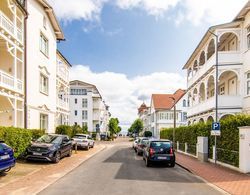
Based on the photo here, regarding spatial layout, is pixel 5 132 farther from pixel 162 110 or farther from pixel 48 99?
pixel 162 110

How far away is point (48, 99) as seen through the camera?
100ft

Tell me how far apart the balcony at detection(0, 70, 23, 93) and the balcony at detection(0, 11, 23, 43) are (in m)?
2.58

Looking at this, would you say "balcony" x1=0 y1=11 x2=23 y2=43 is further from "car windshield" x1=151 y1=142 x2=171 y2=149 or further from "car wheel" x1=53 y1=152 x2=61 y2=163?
"car windshield" x1=151 y1=142 x2=171 y2=149

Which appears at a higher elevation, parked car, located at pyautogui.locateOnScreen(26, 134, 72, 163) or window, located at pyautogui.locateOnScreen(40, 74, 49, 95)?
window, located at pyautogui.locateOnScreen(40, 74, 49, 95)

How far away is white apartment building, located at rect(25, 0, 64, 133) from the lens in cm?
2521

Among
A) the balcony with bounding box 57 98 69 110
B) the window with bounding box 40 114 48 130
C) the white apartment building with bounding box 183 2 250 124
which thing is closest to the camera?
the white apartment building with bounding box 183 2 250 124

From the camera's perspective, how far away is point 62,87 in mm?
40594

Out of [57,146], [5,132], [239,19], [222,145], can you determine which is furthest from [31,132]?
[239,19]

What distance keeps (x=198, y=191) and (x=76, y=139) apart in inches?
969

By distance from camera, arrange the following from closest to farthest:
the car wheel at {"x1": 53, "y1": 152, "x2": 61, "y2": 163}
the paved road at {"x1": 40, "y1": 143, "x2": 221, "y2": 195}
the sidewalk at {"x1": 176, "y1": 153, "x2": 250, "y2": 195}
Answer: the paved road at {"x1": 40, "y1": 143, "x2": 221, "y2": 195}, the sidewalk at {"x1": 176, "y1": 153, "x2": 250, "y2": 195}, the car wheel at {"x1": 53, "y1": 152, "x2": 61, "y2": 163}

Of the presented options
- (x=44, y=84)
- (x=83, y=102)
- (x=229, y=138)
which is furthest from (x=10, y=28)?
(x=83, y=102)

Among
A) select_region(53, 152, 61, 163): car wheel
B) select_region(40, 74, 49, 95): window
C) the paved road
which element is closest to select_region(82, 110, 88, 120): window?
select_region(40, 74, 49, 95): window

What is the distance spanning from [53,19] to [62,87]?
1094 centimetres

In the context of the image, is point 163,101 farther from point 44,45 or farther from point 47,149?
point 47,149
